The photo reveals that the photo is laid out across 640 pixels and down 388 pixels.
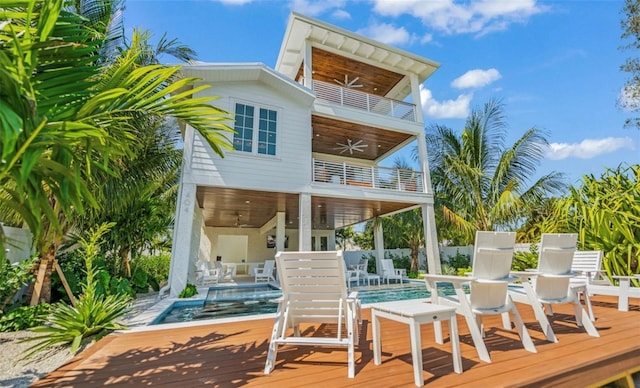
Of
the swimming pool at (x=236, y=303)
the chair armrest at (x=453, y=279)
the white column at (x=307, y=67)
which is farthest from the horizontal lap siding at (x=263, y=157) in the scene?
the chair armrest at (x=453, y=279)

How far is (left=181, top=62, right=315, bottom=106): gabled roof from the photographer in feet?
27.3

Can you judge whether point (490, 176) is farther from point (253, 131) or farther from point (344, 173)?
point (253, 131)

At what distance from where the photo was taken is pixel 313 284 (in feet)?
9.89

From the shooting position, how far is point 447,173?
1251cm

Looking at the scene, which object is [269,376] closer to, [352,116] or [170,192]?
[352,116]

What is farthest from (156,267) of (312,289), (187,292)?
(312,289)

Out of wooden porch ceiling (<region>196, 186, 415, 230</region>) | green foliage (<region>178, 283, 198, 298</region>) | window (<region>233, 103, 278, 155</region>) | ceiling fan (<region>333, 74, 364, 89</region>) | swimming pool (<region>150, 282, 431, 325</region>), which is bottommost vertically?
swimming pool (<region>150, 282, 431, 325</region>)

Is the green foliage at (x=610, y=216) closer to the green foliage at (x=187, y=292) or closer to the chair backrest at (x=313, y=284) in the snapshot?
the chair backrest at (x=313, y=284)

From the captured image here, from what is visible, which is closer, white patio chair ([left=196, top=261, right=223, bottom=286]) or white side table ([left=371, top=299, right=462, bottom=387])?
white side table ([left=371, top=299, right=462, bottom=387])

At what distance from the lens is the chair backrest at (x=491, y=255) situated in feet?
9.34

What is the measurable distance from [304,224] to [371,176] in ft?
10.8

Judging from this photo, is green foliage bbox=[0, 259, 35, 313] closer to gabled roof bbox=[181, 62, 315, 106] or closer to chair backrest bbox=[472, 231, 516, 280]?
gabled roof bbox=[181, 62, 315, 106]

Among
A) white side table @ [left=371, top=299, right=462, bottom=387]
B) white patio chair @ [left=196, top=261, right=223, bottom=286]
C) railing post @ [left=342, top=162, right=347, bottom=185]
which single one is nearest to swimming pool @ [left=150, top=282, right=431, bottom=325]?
white patio chair @ [left=196, top=261, right=223, bottom=286]

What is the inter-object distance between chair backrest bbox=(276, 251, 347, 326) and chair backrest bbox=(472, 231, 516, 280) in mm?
1378
